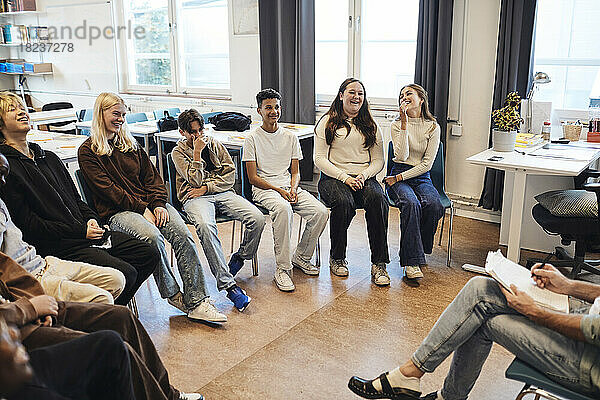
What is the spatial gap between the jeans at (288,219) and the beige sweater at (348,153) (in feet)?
0.86

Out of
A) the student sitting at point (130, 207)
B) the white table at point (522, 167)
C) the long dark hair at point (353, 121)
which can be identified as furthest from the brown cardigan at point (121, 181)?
the white table at point (522, 167)

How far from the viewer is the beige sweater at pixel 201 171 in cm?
328

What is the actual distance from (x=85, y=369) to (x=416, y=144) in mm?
2645

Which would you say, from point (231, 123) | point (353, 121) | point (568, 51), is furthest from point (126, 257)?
point (568, 51)

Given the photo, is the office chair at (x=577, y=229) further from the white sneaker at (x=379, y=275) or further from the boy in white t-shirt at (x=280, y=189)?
the boy in white t-shirt at (x=280, y=189)

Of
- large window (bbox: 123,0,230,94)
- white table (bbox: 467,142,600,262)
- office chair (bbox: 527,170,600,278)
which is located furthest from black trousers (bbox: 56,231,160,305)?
large window (bbox: 123,0,230,94)

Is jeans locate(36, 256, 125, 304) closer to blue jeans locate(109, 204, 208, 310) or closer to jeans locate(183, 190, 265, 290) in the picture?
blue jeans locate(109, 204, 208, 310)

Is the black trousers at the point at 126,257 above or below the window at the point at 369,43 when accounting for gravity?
below

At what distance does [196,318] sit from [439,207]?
153 cm

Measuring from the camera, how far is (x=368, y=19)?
4.98 metres

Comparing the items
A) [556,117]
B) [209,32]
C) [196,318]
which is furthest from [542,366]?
[209,32]

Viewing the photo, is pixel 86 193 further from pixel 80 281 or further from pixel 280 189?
pixel 280 189

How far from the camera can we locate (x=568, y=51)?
164 inches

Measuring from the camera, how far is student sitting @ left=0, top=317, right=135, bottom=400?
1.41 m
